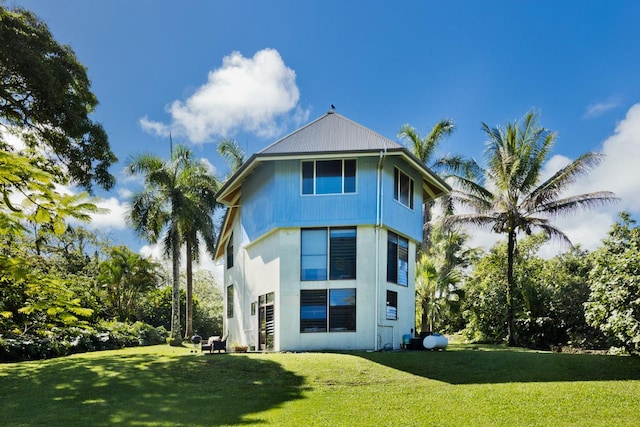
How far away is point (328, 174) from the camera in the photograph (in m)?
18.2

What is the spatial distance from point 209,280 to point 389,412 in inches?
2336

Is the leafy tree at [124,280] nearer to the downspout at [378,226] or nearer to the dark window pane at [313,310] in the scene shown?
the dark window pane at [313,310]

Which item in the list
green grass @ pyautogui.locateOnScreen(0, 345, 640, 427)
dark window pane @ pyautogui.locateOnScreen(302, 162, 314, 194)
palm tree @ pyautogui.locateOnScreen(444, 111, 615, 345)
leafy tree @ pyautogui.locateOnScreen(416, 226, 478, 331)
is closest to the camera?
green grass @ pyautogui.locateOnScreen(0, 345, 640, 427)

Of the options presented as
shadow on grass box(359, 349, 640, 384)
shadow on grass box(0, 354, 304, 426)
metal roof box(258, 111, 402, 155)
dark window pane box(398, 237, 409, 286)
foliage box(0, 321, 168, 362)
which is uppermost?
metal roof box(258, 111, 402, 155)

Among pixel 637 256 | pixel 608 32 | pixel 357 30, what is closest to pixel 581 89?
pixel 608 32

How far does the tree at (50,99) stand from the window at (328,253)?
24.6ft

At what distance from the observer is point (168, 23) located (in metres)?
17.1

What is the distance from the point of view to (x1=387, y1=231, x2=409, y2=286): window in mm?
18703

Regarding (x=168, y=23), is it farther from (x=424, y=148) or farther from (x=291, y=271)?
(x=424, y=148)

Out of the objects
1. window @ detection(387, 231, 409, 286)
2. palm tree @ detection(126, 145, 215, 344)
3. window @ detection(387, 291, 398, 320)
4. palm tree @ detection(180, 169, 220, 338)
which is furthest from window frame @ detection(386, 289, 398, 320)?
palm tree @ detection(180, 169, 220, 338)

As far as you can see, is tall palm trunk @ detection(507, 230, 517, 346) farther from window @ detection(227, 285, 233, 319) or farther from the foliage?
the foliage

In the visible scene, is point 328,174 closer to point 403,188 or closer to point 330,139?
point 330,139

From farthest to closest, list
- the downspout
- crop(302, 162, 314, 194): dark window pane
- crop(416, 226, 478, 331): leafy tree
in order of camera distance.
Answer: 1. crop(416, 226, 478, 331): leafy tree
2. crop(302, 162, 314, 194): dark window pane
3. the downspout

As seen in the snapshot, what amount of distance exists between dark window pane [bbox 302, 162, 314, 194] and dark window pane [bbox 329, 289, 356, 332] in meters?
3.68
